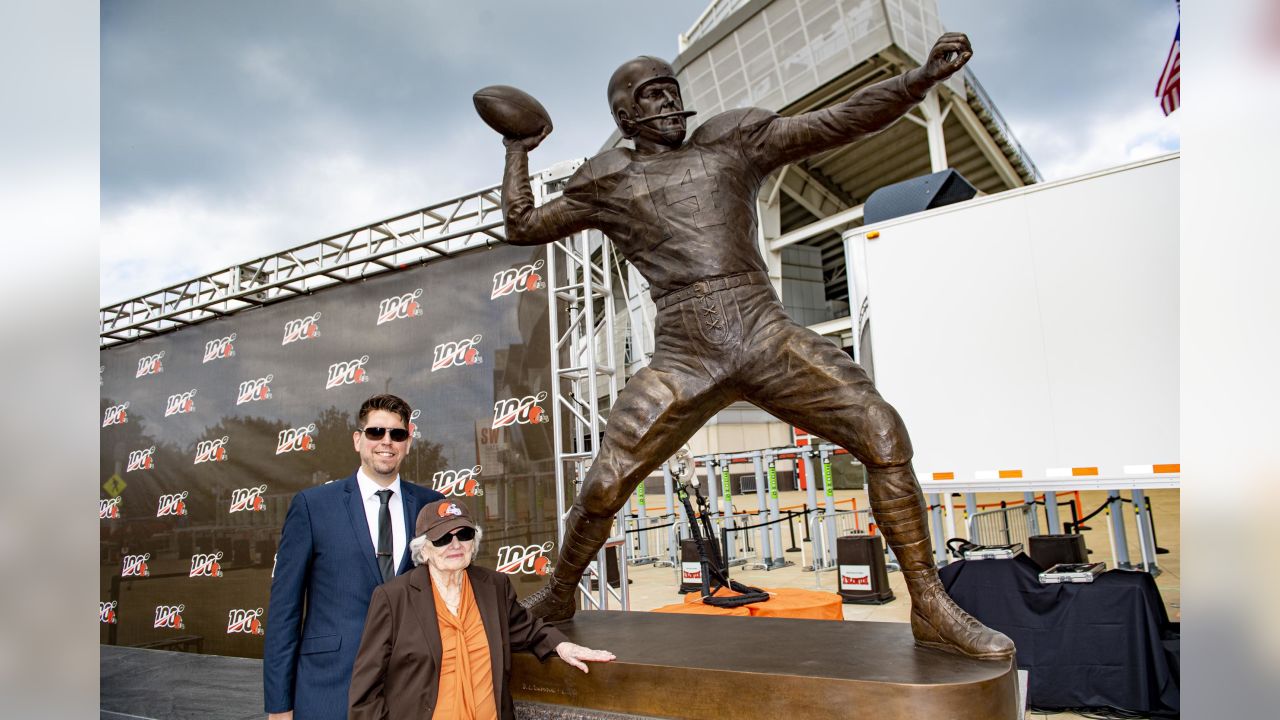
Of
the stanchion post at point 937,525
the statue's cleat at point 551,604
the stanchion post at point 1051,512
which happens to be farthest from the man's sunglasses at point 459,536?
the stanchion post at point 1051,512

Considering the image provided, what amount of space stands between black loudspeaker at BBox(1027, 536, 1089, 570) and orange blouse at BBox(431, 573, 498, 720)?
464 centimetres

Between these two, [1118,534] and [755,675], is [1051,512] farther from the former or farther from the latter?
[755,675]

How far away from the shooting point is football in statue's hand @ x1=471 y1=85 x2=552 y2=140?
113 inches

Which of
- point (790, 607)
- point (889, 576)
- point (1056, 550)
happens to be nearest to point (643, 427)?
point (790, 607)

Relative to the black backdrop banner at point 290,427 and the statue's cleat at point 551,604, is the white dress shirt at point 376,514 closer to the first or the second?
the statue's cleat at point 551,604

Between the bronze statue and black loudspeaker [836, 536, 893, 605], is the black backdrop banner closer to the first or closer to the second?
black loudspeaker [836, 536, 893, 605]

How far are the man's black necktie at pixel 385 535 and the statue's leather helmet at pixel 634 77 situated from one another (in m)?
1.62

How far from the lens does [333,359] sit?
7.66 metres

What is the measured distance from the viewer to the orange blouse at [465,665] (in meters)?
2.02

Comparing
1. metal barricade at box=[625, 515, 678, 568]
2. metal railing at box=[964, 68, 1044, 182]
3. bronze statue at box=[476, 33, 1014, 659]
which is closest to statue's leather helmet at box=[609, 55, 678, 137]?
bronze statue at box=[476, 33, 1014, 659]

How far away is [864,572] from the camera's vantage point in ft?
25.9

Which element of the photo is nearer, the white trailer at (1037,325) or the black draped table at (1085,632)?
the black draped table at (1085,632)

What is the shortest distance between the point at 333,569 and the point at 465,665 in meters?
0.66

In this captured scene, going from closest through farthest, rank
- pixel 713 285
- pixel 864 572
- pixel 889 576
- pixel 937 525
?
pixel 713 285, pixel 937 525, pixel 864 572, pixel 889 576
